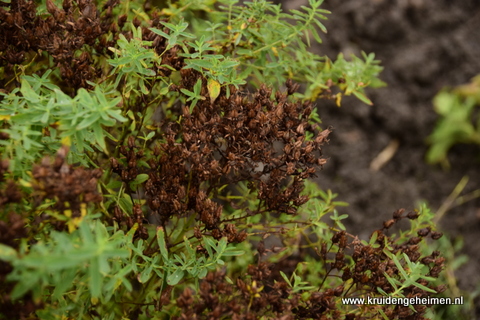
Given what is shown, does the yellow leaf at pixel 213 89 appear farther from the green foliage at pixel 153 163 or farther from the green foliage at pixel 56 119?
the green foliage at pixel 56 119

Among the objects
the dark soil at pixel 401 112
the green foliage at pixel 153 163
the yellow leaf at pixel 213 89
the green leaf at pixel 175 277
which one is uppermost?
the yellow leaf at pixel 213 89

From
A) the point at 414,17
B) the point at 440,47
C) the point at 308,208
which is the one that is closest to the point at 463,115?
the point at 440,47

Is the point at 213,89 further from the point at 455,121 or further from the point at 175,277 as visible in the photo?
the point at 455,121

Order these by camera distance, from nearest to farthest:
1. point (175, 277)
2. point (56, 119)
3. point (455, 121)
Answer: point (56, 119) < point (175, 277) < point (455, 121)

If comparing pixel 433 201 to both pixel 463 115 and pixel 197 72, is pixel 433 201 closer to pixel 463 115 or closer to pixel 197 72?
pixel 463 115

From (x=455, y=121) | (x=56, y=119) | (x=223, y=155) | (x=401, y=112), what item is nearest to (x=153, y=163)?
(x=223, y=155)

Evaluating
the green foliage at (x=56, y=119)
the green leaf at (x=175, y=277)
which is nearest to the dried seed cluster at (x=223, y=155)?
the green leaf at (x=175, y=277)

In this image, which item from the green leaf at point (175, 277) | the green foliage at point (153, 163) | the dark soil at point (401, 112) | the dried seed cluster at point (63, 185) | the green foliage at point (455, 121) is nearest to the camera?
the dried seed cluster at point (63, 185)
